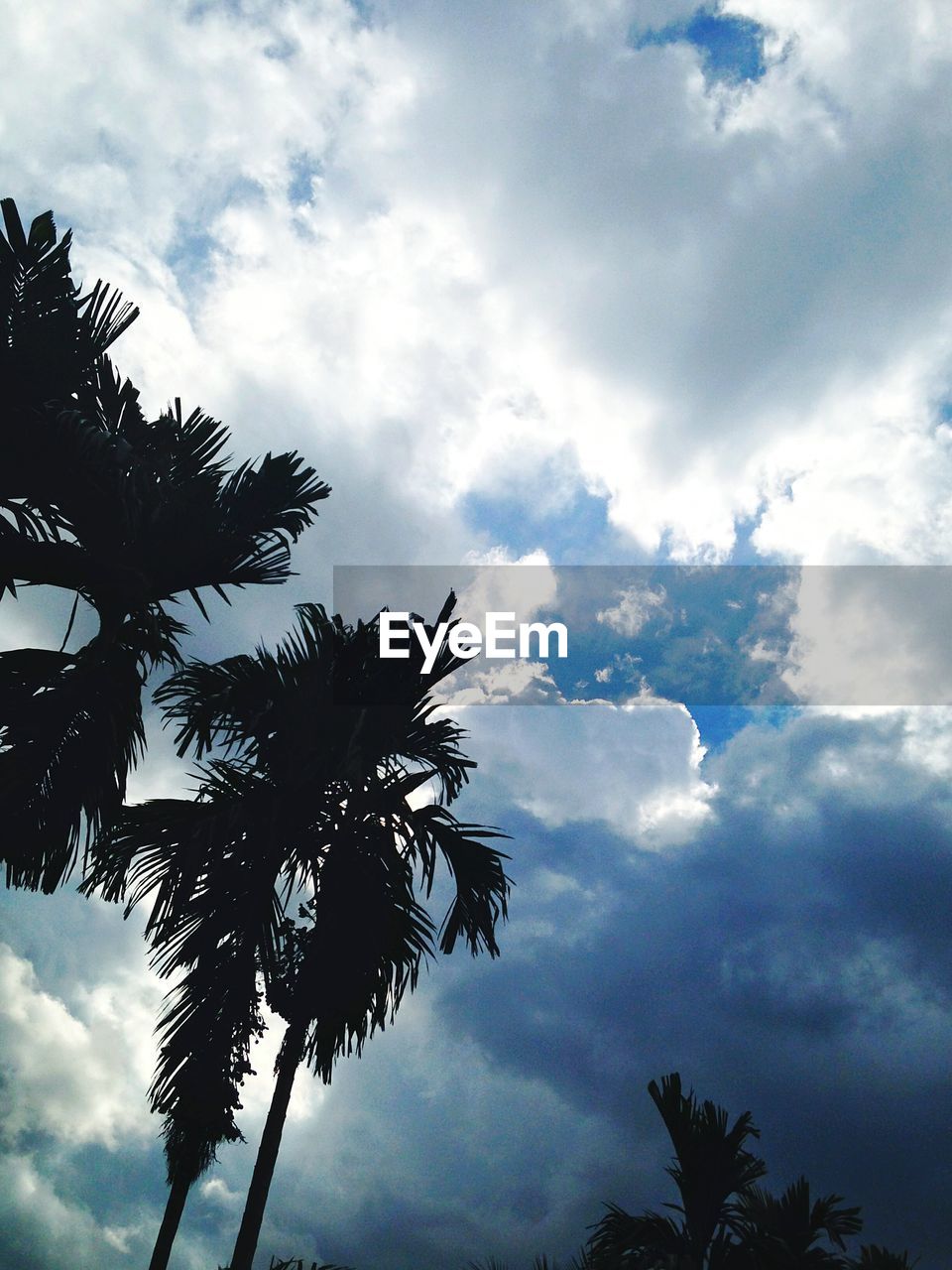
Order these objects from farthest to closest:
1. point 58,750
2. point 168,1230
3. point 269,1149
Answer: point 168,1230 < point 269,1149 < point 58,750

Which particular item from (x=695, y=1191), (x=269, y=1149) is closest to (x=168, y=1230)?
(x=269, y=1149)

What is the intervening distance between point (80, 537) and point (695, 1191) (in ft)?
31.4

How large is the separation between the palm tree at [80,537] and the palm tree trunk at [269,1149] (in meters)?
3.27

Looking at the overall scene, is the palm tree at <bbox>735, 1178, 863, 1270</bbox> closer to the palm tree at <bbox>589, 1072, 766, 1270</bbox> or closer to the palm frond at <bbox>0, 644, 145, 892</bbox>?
the palm tree at <bbox>589, 1072, 766, 1270</bbox>

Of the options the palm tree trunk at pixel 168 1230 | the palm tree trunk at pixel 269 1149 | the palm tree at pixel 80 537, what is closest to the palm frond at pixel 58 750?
the palm tree at pixel 80 537

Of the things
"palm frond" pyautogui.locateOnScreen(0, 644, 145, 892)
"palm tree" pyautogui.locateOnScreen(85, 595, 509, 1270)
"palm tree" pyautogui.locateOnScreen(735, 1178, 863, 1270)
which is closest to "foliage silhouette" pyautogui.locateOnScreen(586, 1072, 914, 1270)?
"palm tree" pyautogui.locateOnScreen(735, 1178, 863, 1270)

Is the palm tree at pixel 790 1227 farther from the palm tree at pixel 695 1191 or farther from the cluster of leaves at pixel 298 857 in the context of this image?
the cluster of leaves at pixel 298 857

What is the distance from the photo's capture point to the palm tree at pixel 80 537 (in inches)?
239

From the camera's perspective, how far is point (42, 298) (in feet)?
22.5

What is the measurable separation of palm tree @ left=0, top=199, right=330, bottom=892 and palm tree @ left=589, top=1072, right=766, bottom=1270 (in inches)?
295

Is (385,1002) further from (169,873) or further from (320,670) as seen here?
(320,670)

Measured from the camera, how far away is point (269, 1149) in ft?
25.7

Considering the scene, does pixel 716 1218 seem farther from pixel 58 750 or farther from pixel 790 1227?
pixel 58 750

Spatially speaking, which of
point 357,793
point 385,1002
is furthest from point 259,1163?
point 357,793
